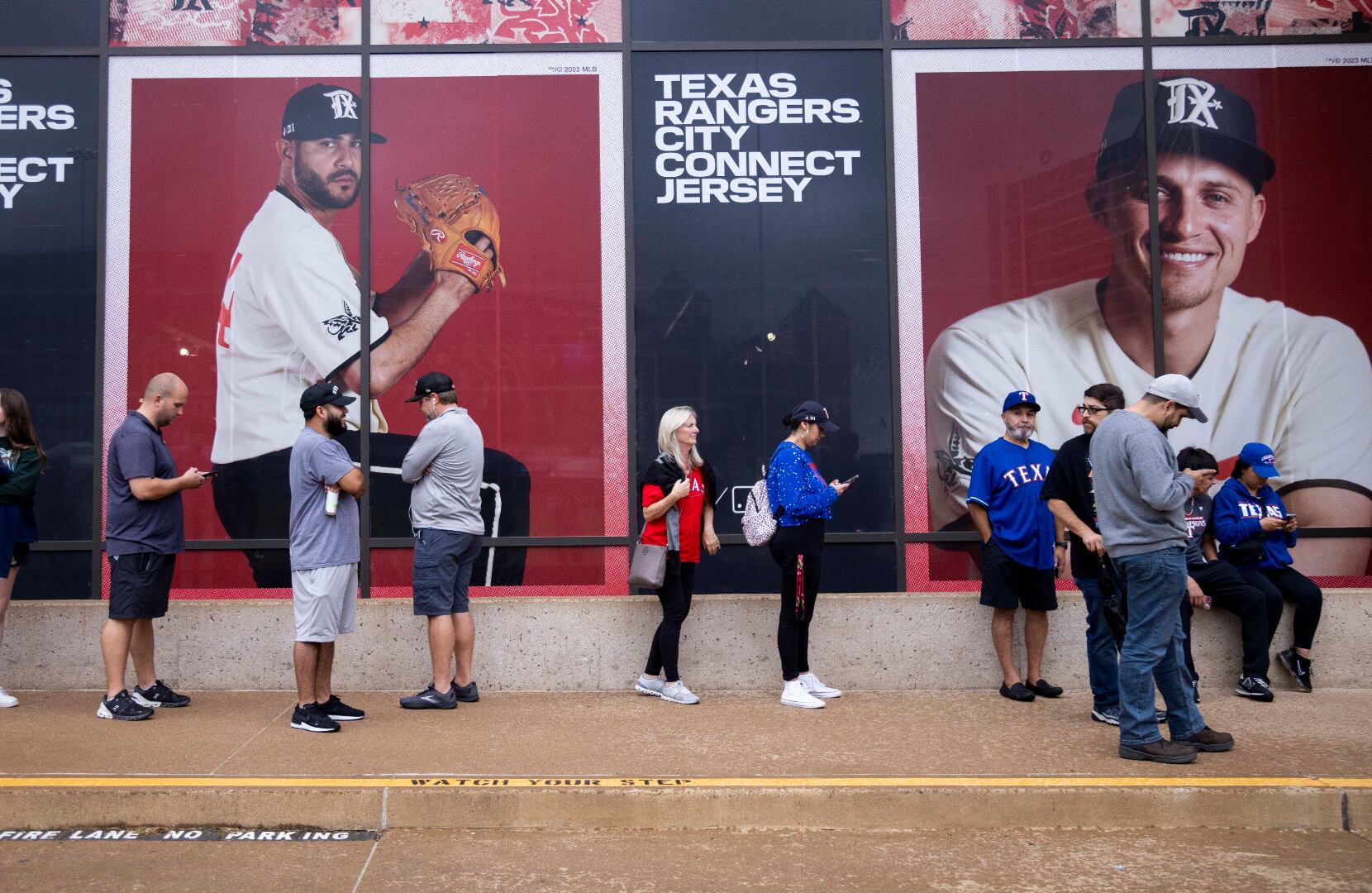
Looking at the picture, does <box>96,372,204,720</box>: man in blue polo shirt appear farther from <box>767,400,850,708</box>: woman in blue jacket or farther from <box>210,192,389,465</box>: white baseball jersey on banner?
<box>767,400,850,708</box>: woman in blue jacket

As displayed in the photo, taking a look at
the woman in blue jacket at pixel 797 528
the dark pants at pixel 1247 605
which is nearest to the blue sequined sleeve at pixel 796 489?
the woman in blue jacket at pixel 797 528

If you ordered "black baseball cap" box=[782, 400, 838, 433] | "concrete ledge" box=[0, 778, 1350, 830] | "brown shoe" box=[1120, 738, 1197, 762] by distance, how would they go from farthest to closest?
"black baseball cap" box=[782, 400, 838, 433]
"brown shoe" box=[1120, 738, 1197, 762]
"concrete ledge" box=[0, 778, 1350, 830]

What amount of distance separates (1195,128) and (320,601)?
6.80 meters

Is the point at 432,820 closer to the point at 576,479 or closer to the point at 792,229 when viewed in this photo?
the point at 576,479

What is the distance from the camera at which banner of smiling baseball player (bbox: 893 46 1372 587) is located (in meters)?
7.59

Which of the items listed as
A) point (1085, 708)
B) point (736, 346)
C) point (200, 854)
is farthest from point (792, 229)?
point (200, 854)

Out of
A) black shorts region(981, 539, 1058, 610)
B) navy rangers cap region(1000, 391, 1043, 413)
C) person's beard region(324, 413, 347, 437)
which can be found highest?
navy rangers cap region(1000, 391, 1043, 413)

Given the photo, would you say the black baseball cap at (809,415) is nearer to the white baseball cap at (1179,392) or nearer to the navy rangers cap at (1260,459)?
the white baseball cap at (1179,392)

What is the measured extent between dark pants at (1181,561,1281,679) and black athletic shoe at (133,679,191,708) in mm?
6221

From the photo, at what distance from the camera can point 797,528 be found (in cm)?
645

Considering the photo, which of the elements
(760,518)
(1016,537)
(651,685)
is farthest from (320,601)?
(1016,537)

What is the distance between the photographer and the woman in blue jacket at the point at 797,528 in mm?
6395

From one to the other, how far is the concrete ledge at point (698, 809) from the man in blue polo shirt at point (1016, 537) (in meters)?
1.95

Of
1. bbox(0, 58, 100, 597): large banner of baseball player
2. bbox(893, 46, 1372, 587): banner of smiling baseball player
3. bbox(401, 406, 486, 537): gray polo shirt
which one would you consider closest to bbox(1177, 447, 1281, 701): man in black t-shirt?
bbox(893, 46, 1372, 587): banner of smiling baseball player
